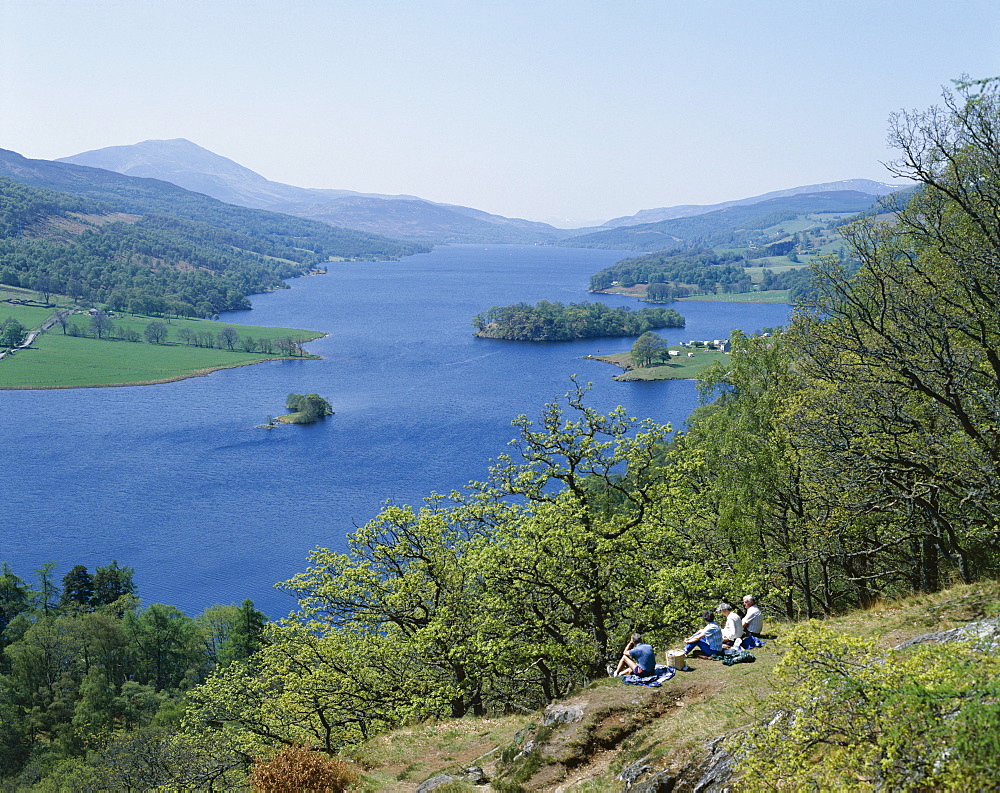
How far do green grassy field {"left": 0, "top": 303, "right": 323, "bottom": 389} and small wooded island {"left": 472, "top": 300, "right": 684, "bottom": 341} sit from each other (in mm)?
47224

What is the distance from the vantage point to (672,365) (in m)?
142

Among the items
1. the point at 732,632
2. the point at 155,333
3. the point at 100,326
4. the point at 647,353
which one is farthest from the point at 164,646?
the point at 100,326

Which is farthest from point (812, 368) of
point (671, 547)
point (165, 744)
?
point (165, 744)

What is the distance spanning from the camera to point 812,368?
19844 mm

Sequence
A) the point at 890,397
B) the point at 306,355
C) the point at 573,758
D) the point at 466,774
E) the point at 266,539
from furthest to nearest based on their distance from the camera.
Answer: the point at 306,355 → the point at 266,539 → the point at 890,397 → the point at 466,774 → the point at 573,758

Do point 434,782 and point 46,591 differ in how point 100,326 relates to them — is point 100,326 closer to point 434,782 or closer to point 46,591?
point 46,591

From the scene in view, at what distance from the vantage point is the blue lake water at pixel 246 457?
6981 centimetres

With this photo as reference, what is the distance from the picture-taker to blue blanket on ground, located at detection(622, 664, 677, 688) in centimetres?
1524

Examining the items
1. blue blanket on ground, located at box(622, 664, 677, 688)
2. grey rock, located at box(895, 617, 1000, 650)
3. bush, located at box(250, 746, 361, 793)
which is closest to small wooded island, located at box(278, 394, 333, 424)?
bush, located at box(250, 746, 361, 793)

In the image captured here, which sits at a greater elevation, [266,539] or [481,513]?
[481,513]

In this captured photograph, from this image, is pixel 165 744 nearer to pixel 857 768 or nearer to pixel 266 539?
pixel 857 768

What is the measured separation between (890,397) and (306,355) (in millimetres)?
149750

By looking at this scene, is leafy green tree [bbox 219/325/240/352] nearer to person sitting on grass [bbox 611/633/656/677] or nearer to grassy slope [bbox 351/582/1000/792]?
grassy slope [bbox 351/582/1000/792]

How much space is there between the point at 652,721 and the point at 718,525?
1070cm
